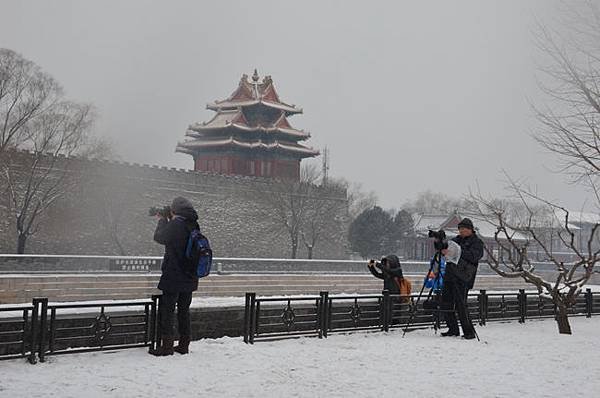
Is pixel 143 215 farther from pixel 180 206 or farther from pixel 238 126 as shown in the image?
pixel 180 206

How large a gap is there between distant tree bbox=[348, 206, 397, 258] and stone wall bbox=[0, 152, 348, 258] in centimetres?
119

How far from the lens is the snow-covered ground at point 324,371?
4.65 metres

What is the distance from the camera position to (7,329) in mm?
5285

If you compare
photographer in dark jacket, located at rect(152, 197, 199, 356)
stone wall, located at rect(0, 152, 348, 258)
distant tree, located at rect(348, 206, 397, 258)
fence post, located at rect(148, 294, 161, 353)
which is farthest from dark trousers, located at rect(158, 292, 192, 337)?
distant tree, located at rect(348, 206, 397, 258)

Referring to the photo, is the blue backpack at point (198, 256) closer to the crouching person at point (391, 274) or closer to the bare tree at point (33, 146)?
the crouching person at point (391, 274)

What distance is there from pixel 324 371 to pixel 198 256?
143 centimetres

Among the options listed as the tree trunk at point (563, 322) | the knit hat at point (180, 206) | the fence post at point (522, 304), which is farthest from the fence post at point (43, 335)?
the fence post at point (522, 304)

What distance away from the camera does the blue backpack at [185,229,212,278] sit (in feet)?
18.7

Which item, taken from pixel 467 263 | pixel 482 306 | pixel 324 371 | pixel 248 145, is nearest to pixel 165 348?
pixel 324 371

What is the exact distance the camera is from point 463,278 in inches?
298

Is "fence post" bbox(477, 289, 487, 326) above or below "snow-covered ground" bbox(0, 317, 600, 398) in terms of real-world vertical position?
above

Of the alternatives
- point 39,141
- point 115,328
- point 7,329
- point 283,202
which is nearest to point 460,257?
point 115,328

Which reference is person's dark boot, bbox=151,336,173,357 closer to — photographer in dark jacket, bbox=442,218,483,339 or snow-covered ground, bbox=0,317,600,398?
snow-covered ground, bbox=0,317,600,398

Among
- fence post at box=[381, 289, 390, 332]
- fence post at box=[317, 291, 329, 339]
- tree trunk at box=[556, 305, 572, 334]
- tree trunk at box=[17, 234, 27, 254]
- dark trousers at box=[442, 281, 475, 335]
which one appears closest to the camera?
fence post at box=[317, 291, 329, 339]
